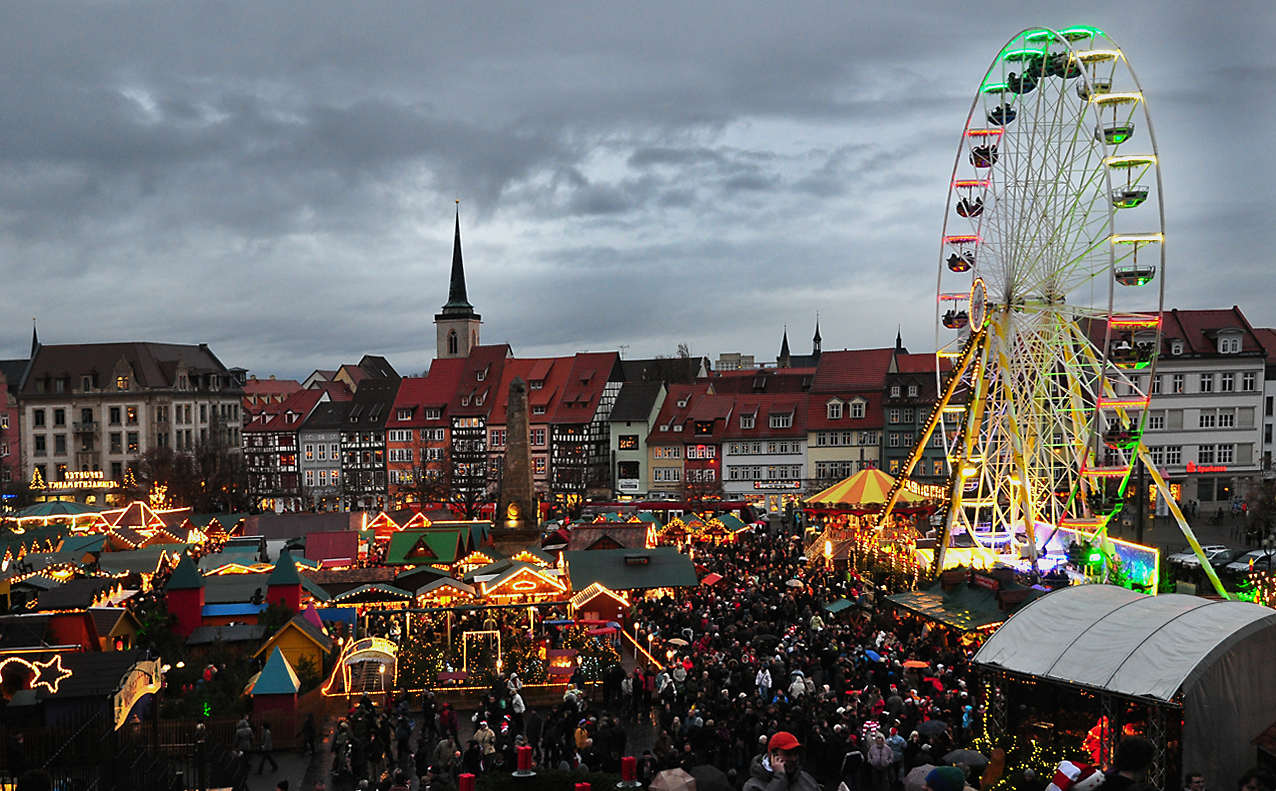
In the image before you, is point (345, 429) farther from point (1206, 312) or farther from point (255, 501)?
point (1206, 312)

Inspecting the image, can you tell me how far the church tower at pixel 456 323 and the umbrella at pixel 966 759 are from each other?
350 ft

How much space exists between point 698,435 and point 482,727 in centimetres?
5633

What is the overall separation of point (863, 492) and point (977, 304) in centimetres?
1302

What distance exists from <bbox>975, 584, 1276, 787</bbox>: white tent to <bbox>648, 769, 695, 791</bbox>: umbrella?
4471mm

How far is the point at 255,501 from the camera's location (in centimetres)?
7831

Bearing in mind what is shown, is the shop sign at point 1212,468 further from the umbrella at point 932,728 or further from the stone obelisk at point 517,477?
the umbrella at point 932,728

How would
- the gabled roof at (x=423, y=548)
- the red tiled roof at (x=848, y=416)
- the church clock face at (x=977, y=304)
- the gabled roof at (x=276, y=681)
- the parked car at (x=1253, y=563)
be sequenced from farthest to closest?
1. the red tiled roof at (x=848, y=416)
2. the gabled roof at (x=423, y=548)
3. the parked car at (x=1253, y=563)
4. the church clock face at (x=977, y=304)
5. the gabled roof at (x=276, y=681)

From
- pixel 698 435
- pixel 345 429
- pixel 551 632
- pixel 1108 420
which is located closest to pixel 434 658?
pixel 551 632

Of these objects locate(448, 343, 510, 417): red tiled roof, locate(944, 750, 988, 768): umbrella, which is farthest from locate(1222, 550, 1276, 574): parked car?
locate(448, 343, 510, 417): red tiled roof

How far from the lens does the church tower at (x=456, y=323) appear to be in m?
119

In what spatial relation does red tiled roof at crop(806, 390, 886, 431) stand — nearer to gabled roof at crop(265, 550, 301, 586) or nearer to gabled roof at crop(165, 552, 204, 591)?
gabled roof at crop(265, 550, 301, 586)

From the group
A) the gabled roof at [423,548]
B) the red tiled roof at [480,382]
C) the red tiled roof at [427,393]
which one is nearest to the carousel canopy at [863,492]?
the gabled roof at [423,548]

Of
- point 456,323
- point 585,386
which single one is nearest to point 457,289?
point 456,323

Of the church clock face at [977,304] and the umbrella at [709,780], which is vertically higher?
the church clock face at [977,304]
